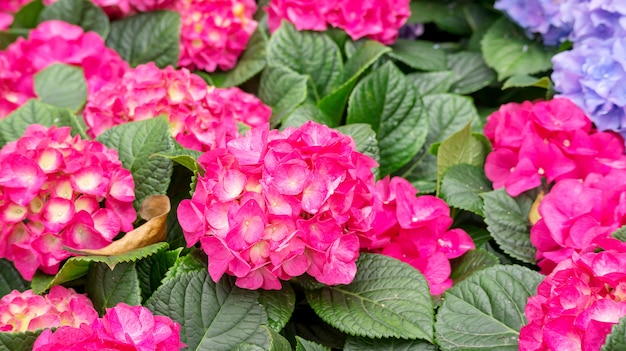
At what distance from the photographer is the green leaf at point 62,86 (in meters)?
1.49

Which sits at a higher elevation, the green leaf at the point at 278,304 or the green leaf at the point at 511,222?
the green leaf at the point at 278,304

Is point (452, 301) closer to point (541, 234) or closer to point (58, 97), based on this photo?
point (541, 234)

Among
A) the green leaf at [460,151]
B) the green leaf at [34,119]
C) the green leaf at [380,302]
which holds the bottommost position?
the green leaf at [380,302]

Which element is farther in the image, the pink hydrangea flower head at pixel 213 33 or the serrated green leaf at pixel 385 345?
the pink hydrangea flower head at pixel 213 33

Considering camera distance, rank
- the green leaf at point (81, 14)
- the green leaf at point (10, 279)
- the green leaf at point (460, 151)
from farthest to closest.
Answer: the green leaf at point (81, 14)
the green leaf at point (460, 151)
the green leaf at point (10, 279)

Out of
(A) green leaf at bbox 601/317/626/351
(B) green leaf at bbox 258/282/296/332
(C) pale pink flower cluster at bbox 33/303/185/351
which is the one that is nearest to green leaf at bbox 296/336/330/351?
(B) green leaf at bbox 258/282/296/332

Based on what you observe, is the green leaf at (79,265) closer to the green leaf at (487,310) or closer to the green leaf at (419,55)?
the green leaf at (487,310)

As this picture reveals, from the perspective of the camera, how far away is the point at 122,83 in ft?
4.48

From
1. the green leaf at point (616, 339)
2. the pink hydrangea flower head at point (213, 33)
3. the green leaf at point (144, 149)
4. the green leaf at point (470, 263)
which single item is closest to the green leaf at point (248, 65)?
the pink hydrangea flower head at point (213, 33)

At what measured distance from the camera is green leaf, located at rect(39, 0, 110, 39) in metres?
1.74

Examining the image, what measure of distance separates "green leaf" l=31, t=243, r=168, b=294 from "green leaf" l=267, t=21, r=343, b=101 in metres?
0.62

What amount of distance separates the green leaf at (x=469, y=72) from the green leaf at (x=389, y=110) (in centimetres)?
26

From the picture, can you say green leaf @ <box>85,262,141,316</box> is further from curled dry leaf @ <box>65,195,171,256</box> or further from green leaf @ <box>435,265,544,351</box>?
green leaf @ <box>435,265,544,351</box>

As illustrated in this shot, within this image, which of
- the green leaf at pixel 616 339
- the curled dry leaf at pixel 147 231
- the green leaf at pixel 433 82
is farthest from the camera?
the green leaf at pixel 433 82
